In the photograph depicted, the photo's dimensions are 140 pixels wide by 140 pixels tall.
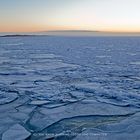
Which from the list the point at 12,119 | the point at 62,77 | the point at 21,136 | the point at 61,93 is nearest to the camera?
the point at 21,136

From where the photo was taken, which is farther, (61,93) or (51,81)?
(51,81)

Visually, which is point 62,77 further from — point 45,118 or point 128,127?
point 128,127

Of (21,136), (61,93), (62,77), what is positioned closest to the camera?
(21,136)

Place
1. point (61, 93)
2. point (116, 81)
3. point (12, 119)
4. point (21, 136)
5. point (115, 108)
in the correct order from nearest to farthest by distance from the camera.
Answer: point (21, 136), point (12, 119), point (115, 108), point (61, 93), point (116, 81)

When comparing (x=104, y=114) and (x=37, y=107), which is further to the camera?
(x=37, y=107)

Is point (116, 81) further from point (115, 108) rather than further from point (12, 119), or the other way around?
point (12, 119)

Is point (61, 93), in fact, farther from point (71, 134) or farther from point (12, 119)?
point (71, 134)

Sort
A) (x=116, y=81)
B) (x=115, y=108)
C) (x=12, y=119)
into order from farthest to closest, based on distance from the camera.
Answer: (x=116, y=81)
(x=115, y=108)
(x=12, y=119)

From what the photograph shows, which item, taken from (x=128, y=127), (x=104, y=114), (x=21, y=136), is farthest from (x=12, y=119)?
(x=128, y=127)

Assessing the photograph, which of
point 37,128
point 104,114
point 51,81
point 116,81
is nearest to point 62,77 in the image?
point 51,81
